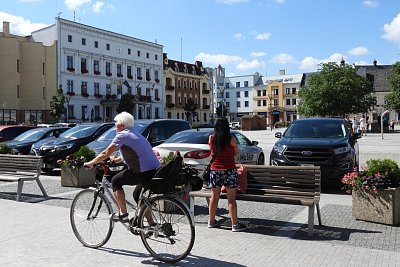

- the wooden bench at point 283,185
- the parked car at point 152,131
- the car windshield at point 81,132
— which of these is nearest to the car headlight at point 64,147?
the car windshield at point 81,132

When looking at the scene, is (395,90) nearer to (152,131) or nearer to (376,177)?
(152,131)

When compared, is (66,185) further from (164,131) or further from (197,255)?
(197,255)

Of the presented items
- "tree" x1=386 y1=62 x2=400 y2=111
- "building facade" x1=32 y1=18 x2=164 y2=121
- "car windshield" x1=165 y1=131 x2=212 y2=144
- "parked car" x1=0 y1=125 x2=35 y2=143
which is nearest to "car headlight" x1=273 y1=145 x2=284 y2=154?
"car windshield" x1=165 y1=131 x2=212 y2=144

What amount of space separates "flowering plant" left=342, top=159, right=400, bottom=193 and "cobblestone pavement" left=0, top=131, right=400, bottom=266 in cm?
63

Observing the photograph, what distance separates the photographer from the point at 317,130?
42.0 feet

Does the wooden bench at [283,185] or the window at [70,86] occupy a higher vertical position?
the window at [70,86]

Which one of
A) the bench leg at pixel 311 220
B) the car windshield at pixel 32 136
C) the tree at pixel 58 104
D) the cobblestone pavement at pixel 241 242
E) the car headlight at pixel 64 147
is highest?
the tree at pixel 58 104

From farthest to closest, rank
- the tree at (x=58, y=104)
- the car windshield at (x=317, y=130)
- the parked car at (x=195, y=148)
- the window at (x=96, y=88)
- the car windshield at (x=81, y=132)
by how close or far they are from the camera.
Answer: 1. the window at (x=96, y=88)
2. the tree at (x=58, y=104)
3. the car windshield at (x=81, y=132)
4. the car windshield at (x=317, y=130)
5. the parked car at (x=195, y=148)

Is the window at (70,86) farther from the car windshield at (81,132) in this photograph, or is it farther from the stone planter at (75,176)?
the stone planter at (75,176)

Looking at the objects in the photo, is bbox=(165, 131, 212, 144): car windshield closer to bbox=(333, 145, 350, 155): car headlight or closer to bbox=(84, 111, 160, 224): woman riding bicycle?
bbox=(333, 145, 350, 155): car headlight

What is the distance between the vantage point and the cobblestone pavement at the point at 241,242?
18.4 feet

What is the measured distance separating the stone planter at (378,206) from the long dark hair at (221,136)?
250cm

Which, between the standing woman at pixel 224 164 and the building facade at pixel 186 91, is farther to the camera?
the building facade at pixel 186 91

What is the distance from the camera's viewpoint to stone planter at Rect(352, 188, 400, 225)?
7336 millimetres
